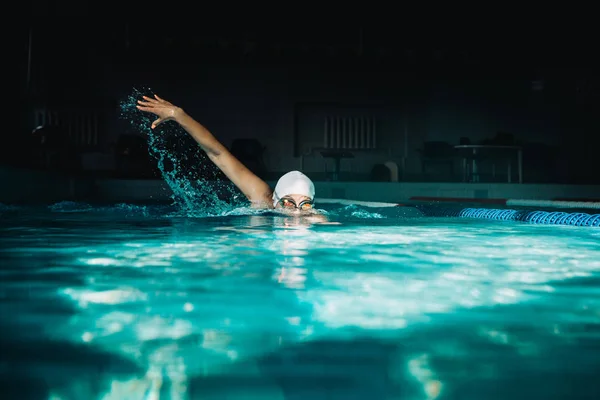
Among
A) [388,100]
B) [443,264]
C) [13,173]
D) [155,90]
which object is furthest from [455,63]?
[443,264]

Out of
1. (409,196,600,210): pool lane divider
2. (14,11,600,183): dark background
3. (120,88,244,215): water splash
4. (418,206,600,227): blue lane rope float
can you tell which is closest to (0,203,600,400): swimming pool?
(418,206,600,227): blue lane rope float

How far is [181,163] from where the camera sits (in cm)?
1191

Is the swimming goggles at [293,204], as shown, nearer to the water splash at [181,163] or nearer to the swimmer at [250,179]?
the swimmer at [250,179]

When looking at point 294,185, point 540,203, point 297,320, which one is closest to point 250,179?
point 294,185

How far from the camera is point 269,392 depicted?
1.09 metres

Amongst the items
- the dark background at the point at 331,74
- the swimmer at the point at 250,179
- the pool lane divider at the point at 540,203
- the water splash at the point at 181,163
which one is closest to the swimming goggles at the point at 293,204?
the swimmer at the point at 250,179

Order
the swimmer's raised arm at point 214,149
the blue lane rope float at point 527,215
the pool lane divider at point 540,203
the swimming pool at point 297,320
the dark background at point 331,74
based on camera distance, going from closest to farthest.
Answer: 1. the swimming pool at point 297,320
2. the swimmer's raised arm at point 214,149
3. the blue lane rope float at point 527,215
4. the pool lane divider at point 540,203
5. the dark background at point 331,74

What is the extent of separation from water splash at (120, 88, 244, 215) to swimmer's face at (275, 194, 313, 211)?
3.05 meters

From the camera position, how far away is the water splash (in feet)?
31.0

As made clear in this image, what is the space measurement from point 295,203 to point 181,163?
6.94 meters

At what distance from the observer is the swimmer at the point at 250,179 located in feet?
15.2

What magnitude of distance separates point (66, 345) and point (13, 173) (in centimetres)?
629

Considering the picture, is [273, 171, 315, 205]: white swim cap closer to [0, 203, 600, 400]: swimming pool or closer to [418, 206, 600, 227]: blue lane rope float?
[418, 206, 600, 227]: blue lane rope float

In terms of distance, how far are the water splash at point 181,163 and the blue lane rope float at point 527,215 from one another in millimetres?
3231
